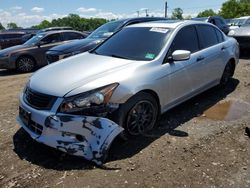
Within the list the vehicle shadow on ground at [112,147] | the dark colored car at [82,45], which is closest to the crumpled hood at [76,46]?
the dark colored car at [82,45]

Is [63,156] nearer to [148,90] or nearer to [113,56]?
[148,90]

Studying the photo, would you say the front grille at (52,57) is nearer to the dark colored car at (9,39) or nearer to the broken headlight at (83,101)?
the broken headlight at (83,101)

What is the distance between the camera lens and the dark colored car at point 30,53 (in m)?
11.2

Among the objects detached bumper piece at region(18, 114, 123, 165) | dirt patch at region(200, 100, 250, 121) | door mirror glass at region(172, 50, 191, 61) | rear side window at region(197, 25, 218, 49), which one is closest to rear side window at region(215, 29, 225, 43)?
rear side window at region(197, 25, 218, 49)

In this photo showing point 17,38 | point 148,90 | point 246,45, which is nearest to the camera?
point 148,90

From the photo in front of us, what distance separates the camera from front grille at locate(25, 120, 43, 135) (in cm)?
385

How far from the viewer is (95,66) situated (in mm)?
4488

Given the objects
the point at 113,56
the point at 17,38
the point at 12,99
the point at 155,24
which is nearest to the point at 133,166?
the point at 113,56

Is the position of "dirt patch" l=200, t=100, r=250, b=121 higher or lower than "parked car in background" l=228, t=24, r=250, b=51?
lower

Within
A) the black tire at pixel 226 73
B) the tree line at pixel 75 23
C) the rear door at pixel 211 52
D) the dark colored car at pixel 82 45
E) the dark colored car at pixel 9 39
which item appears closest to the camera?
the rear door at pixel 211 52

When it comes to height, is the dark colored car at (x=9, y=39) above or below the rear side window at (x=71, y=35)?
below

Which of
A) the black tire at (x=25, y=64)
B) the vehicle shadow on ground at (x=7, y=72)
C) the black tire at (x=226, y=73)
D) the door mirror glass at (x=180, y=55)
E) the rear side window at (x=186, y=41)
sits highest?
the rear side window at (x=186, y=41)

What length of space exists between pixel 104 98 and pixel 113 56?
1.31 meters

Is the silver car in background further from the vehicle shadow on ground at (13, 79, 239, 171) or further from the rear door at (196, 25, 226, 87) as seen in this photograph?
the vehicle shadow on ground at (13, 79, 239, 171)
